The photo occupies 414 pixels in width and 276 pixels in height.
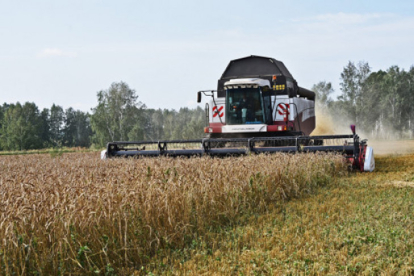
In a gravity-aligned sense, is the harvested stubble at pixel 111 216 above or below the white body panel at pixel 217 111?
below

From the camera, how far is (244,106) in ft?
43.1

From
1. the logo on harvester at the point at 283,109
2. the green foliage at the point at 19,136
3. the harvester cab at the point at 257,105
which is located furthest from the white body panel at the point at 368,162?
the green foliage at the point at 19,136

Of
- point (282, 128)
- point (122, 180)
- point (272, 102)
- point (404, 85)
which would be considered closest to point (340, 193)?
point (122, 180)

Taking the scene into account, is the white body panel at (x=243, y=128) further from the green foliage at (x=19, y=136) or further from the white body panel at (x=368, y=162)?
the green foliage at (x=19, y=136)

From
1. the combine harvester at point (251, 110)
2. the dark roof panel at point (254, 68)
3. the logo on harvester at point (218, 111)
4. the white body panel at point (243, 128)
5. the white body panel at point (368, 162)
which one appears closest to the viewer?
the white body panel at point (368, 162)

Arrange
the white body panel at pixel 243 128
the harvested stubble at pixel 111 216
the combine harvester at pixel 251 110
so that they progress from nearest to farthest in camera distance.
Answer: the harvested stubble at pixel 111 216
the combine harvester at pixel 251 110
the white body panel at pixel 243 128

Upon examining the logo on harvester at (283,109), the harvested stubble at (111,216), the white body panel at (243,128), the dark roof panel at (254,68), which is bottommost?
the harvested stubble at (111,216)

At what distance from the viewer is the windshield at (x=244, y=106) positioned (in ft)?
42.6

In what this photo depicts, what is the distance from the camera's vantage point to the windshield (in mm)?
12984

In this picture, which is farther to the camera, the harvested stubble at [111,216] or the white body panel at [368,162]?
the white body panel at [368,162]

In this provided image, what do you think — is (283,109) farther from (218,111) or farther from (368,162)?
(368,162)

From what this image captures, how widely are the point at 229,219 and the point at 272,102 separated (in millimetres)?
8056

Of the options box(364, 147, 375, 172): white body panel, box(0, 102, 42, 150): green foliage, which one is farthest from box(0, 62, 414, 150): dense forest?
box(364, 147, 375, 172): white body panel

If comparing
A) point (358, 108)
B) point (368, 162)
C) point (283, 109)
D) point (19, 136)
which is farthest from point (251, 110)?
point (19, 136)
